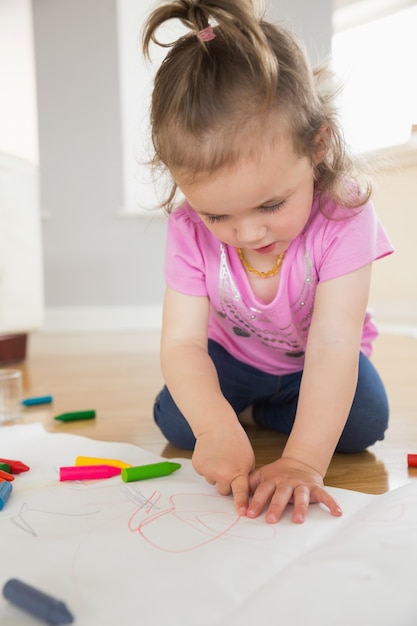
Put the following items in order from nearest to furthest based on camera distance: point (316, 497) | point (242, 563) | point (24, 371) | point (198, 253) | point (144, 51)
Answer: point (242, 563), point (316, 497), point (144, 51), point (198, 253), point (24, 371)

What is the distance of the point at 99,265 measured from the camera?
252 cm

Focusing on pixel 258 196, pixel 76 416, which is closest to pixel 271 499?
pixel 258 196

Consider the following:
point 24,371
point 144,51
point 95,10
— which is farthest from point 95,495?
point 95,10

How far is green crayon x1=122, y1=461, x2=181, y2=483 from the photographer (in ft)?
2.08

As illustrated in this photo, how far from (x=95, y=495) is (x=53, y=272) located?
6.64 feet

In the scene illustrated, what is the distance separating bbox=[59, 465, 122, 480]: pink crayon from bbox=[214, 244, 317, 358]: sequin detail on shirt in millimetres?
261

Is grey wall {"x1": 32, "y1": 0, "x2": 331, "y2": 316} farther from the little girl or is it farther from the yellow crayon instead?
the yellow crayon

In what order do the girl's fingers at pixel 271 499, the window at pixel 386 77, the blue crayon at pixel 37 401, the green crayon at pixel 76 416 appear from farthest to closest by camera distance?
the window at pixel 386 77 → the blue crayon at pixel 37 401 → the green crayon at pixel 76 416 → the girl's fingers at pixel 271 499

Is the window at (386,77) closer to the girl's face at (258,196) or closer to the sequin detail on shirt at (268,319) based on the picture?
the sequin detail on shirt at (268,319)

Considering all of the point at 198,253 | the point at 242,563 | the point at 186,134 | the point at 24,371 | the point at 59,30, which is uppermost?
the point at 59,30

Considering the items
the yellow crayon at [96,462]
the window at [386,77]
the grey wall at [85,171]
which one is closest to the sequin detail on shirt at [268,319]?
the yellow crayon at [96,462]

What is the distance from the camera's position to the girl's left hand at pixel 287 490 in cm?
52

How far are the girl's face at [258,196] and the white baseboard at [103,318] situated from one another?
1894 millimetres

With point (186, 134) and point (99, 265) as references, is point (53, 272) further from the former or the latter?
point (186, 134)
